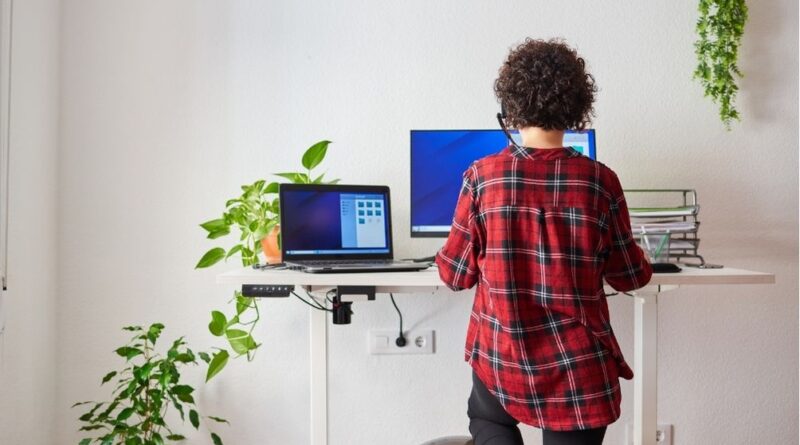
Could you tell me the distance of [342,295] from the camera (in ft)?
5.06

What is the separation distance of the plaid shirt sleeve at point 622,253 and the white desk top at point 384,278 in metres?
0.29

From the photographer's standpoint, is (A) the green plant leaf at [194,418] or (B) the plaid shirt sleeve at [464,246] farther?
(A) the green plant leaf at [194,418]

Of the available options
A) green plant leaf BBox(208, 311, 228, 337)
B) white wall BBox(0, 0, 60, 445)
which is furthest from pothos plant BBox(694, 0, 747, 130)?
white wall BBox(0, 0, 60, 445)

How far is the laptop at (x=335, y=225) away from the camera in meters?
1.78

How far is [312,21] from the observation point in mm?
2133

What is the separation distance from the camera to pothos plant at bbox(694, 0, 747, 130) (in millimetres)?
2006

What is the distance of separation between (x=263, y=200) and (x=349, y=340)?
55 centimetres

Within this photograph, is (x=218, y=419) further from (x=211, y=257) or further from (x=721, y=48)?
(x=721, y=48)

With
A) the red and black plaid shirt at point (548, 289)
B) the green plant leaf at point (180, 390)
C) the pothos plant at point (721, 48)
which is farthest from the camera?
the pothos plant at point (721, 48)

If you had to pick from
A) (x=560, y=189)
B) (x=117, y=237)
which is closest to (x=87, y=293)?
(x=117, y=237)

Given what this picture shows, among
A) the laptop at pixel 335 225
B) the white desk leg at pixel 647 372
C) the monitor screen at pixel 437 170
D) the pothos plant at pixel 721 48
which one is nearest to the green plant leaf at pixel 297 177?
the laptop at pixel 335 225

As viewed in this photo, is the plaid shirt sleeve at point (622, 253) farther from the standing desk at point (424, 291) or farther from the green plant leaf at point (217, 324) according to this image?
the green plant leaf at point (217, 324)

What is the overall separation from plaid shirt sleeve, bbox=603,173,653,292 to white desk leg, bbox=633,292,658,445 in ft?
1.92

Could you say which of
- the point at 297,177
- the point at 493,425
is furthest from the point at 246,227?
the point at 493,425
